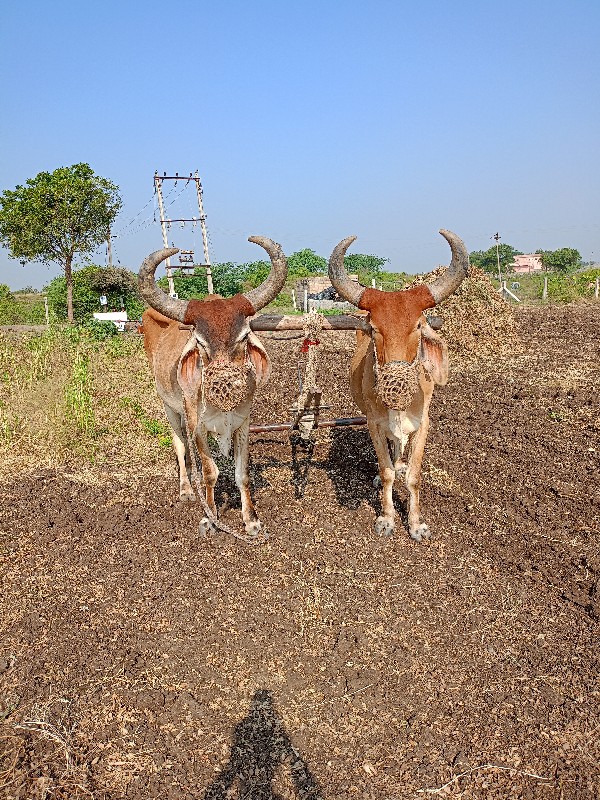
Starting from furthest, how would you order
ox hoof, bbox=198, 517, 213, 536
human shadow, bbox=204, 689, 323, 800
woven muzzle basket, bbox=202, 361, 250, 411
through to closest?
ox hoof, bbox=198, 517, 213, 536 → woven muzzle basket, bbox=202, 361, 250, 411 → human shadow, bbox=204, 689, 323, 800

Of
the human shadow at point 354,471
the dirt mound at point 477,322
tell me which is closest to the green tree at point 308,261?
the dirt mound at point 477,322

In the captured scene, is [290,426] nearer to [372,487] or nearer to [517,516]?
[372,487]

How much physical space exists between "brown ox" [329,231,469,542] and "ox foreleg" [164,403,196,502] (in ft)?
7.89

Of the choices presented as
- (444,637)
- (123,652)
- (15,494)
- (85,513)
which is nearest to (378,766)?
(444,637)

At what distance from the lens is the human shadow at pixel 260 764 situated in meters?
3.30

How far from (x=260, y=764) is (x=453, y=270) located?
3783 mm

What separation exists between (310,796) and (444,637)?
1649 millimetres

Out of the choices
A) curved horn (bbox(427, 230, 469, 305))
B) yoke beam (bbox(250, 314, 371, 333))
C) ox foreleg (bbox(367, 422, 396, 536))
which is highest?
curved horn (bbox(427, 230, 469, 305))

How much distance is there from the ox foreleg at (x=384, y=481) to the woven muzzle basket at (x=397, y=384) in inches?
49.2

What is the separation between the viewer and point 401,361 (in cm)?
484

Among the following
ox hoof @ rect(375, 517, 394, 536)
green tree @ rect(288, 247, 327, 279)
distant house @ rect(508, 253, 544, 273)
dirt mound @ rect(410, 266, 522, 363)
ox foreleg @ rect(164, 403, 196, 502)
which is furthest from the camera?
distant house @ rect(508, 253, 544, 273)

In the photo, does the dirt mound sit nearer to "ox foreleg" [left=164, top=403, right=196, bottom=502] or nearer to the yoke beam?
"ox foreleg" [left=164, top=403, right=196, bottom=502]

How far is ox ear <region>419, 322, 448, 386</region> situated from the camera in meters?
5.27

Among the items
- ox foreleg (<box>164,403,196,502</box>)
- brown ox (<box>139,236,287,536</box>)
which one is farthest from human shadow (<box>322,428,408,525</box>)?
ox foreleg (<box>164,403,196,502</box>)
